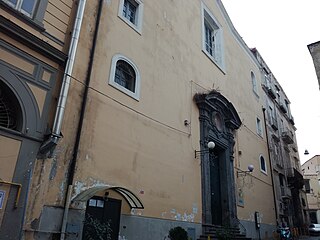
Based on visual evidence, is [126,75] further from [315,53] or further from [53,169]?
[315,53]

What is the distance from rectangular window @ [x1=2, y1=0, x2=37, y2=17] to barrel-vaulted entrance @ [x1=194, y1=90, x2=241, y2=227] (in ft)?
22.5

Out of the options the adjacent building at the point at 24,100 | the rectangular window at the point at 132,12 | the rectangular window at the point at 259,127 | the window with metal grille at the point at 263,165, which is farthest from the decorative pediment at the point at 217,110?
the adjacent building at the point at 24,100

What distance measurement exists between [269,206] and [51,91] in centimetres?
1417

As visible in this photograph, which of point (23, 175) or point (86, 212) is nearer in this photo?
point (23, 175)

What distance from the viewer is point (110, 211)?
7.07m

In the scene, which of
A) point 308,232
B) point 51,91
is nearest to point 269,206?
point 308,232

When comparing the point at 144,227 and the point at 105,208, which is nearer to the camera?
the point at 105,208

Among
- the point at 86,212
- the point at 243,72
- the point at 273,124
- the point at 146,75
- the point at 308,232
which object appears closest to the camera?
the point at 86,212

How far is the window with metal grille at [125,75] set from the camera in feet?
28.3

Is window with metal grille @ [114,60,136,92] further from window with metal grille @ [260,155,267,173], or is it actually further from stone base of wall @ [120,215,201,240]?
window with metal grille @ [260,155,267,173]

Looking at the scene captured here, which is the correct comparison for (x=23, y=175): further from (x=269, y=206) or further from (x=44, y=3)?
(x=269, y=206)

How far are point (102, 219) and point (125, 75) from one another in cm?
413

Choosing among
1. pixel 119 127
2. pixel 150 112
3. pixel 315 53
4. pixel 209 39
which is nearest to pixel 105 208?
pixel 119 127

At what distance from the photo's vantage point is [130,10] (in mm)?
10141
